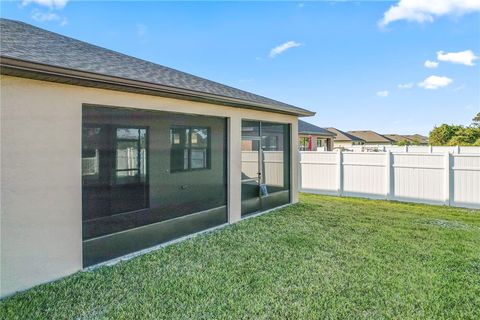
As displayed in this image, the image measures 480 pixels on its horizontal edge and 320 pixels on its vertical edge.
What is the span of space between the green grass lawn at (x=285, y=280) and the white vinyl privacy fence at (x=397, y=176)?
299 centimetres

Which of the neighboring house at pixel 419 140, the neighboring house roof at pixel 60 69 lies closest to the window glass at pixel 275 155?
the neighboring house roof at pixel 60 69

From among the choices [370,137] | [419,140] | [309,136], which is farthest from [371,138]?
[309,136]

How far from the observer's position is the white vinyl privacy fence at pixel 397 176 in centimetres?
876

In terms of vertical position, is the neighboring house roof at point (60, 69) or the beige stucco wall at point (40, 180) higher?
the neighboring house roof at point (60, 69)

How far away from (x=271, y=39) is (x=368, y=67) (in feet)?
17.7

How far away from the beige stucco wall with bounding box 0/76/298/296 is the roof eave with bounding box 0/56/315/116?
13 cm

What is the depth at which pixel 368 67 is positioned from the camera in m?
15.3

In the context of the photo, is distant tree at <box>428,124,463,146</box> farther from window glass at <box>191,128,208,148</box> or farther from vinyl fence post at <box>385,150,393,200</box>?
window glass at <box>191,128,208,148</box>

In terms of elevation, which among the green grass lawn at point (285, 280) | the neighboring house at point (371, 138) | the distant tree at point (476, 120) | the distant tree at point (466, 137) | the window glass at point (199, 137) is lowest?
the green grass lawn at point (285, 280)

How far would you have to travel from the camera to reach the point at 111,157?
20.9ft

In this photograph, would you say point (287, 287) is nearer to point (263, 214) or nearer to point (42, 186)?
point (42, 186)

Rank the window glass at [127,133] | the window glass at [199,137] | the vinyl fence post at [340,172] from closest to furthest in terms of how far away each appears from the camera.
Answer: the window glass at [127,133], the window glass at [199,137], the vinyl fence post at [340,172]

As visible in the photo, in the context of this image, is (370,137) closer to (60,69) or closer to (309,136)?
(309,136)

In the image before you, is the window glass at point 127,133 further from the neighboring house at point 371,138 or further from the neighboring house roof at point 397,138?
the neighboring house roof at point 397,138
